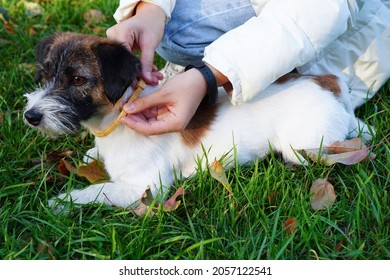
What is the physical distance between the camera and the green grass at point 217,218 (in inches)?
94.7

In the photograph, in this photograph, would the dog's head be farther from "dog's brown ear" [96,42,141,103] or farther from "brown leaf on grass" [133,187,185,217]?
"brown leaf on grass" [133,187,185,217]

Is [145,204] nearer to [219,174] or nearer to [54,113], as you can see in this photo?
[219,174]

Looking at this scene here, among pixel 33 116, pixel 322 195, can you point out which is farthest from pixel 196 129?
pixel 33 116

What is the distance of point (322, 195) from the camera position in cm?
273

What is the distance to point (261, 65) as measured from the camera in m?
2.91

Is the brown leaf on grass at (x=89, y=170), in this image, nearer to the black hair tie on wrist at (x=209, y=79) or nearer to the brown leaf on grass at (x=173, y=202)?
the brown leaf on grass at (x=173, y=202)

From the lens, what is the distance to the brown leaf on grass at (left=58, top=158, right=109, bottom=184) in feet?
10.2

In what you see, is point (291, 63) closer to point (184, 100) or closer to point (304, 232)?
point (184, 100)

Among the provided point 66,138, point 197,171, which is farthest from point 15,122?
point 197,171

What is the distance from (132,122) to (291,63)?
3.27 feet

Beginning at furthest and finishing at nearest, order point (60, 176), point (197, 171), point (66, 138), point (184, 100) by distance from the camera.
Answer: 1. point (66, 138)
2. point (60, 176)
3. point (197, 171)
4. point (184, 100)

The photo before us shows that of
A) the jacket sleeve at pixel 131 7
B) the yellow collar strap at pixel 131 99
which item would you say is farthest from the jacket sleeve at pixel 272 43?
the jacket sleeve at pixel 131 7

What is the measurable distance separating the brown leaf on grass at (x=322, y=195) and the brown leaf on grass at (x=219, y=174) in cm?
44
